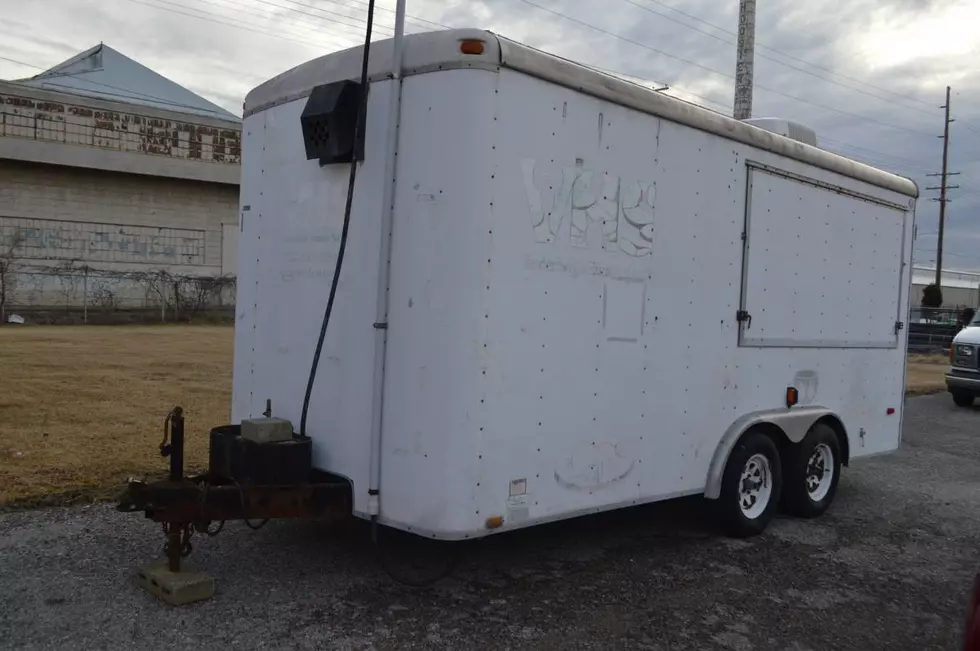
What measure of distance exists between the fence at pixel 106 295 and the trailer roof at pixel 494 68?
2470 cm

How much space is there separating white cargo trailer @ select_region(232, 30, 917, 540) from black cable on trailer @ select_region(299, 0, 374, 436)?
49 mm

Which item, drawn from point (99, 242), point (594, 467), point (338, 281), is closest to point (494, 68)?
point (338, 281)

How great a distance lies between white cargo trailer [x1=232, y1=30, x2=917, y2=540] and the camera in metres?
4.24

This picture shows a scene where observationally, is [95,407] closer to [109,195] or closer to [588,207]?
[588,207]

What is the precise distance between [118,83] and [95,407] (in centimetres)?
2968

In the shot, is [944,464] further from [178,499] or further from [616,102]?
[178,499]

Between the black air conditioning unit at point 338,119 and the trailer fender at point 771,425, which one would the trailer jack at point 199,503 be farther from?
the trailer fender at point 771,425

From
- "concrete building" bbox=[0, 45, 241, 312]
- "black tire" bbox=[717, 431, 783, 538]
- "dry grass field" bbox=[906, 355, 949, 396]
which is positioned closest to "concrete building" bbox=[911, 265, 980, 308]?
"dry grass field" bbox=[906, 355, 949, 396]

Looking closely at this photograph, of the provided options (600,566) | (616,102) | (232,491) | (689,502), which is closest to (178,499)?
(232,491)

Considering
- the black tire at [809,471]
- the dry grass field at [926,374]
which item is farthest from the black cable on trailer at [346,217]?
the dry grass field at [926,374]

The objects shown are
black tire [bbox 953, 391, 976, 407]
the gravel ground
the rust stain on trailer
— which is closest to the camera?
the gravel ground

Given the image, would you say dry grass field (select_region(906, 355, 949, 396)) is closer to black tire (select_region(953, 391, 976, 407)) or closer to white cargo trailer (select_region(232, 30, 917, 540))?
black tire (select_region(953, 391, 976, 407))

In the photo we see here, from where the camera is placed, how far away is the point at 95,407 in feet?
32.0

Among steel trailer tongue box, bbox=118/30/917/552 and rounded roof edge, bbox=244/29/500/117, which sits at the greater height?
rounded roof edge, bbox=244/29/500/117
